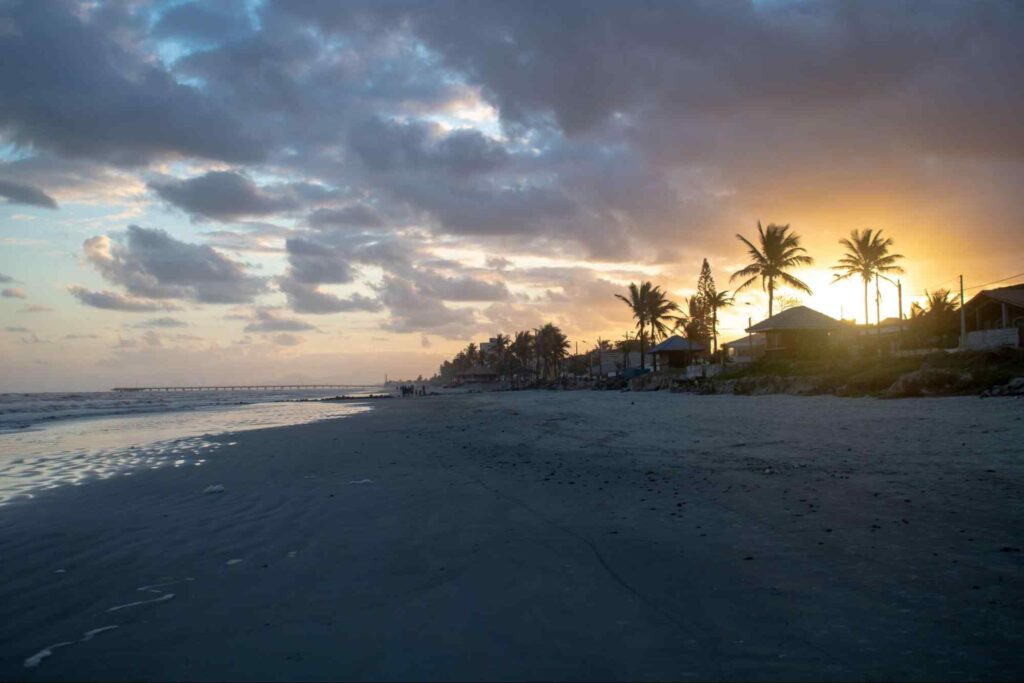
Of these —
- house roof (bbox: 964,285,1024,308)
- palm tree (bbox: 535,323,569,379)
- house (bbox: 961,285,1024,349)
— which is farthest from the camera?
palm tree (bbox: 535,323,569,379)

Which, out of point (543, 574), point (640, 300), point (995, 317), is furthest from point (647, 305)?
point (543, 574)

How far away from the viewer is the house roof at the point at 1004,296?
130 feet

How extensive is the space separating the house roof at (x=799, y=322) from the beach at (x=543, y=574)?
37.9m

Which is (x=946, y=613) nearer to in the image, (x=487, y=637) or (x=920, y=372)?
(x=487, y=637)

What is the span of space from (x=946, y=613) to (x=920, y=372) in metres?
22.1

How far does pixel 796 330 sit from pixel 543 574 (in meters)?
46.5

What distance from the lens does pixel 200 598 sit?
4.93 meters

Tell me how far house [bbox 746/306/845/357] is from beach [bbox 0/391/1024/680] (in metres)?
37.7

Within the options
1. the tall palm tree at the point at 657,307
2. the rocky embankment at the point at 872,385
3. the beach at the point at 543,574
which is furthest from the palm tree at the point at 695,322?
the beach at the point at 543,574

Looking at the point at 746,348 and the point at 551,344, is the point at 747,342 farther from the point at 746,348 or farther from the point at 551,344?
the point at 551,344

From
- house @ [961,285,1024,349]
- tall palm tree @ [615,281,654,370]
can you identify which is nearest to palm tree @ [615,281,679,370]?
tall palm tree @ [615,281,654,370]

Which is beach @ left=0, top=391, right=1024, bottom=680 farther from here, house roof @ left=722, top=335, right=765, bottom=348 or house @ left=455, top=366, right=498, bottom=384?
house @ left=455, top=366, right=498, bottom=384

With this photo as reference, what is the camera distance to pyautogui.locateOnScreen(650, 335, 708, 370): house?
228 feet

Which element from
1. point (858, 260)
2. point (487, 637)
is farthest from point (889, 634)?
point (858, 260)
